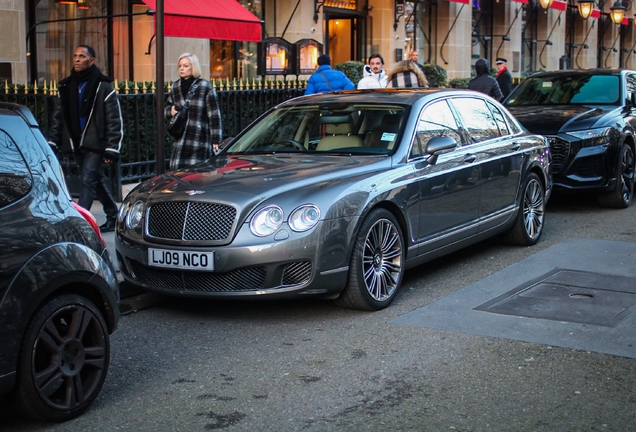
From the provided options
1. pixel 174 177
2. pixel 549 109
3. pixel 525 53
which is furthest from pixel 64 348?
pixel 525 53

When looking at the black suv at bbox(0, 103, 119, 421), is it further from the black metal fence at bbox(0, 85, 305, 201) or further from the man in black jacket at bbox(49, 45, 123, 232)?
the black metal fence at bbox(0, 85, 305, 201)

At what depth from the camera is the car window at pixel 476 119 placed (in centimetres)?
870

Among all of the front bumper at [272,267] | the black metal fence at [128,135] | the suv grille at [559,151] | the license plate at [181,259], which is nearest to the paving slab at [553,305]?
the front bumper at [272,267]

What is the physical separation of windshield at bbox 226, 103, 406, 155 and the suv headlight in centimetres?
449

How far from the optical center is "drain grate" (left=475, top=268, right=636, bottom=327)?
22.5 feet

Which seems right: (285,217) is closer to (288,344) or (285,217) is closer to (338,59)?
(288,344)

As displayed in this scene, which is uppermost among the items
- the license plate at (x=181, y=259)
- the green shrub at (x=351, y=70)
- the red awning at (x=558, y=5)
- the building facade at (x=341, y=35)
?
the red awning at (x=558, y=5)

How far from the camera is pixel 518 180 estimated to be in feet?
30.4

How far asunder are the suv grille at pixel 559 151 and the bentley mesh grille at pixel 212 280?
6.19m

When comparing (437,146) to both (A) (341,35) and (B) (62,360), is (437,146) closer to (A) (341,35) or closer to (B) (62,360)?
(B) (62,360)

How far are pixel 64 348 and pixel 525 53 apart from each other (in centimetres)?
2945

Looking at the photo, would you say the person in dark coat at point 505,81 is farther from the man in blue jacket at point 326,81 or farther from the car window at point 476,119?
the car window at point 476,119

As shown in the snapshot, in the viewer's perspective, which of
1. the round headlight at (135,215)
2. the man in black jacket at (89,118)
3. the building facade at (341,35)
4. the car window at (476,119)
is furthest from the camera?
the building facade at (341,35)

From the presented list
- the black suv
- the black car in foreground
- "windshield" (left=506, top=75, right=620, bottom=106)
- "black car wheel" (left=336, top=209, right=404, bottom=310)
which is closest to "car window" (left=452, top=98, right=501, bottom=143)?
"black car wheel" (left=336, top=209, right=404, bottom=310)
